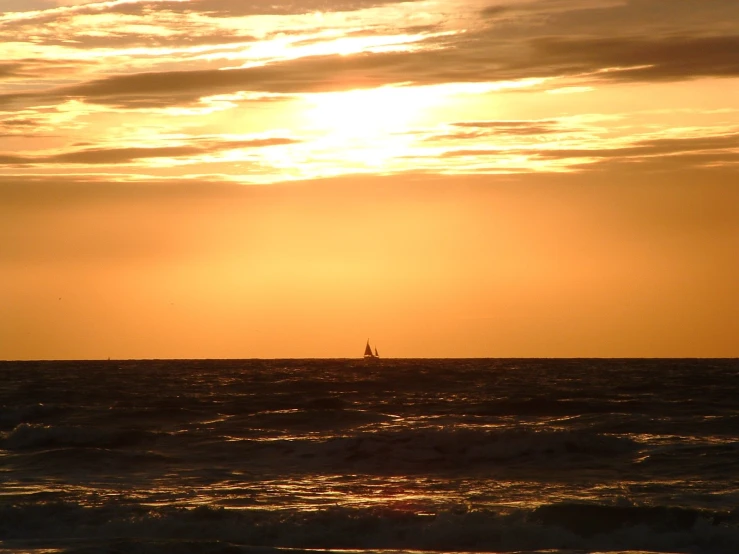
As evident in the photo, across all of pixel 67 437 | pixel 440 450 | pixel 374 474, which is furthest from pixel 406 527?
pixel 67 437

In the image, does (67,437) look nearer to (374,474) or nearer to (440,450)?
(374,474)

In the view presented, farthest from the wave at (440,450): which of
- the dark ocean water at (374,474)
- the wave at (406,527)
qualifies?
the wave at (406,527)

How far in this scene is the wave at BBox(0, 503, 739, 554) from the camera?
56.6 ft

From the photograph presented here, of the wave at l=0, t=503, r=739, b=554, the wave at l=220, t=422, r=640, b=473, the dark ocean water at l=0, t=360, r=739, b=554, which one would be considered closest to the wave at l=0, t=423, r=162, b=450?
the dark ocean water at l=0, t=360, r=739, b=554

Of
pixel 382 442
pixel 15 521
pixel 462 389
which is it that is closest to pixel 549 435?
pixel 382 442

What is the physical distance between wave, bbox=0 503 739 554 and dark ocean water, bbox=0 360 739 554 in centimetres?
4

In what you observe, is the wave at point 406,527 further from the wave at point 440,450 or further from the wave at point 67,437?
the wave at point 67,437

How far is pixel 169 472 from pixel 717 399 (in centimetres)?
2369

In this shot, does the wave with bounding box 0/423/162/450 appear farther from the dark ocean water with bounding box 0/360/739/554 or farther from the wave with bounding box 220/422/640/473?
the wave with bounding box 220/422/640/473

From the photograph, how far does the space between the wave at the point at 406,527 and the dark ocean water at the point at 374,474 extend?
0.12 ft

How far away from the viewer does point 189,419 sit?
1359 inches

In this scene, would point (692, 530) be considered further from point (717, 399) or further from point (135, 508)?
point (717, 399)

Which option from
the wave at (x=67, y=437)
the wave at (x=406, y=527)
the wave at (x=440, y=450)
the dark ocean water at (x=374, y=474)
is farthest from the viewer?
→ the wave at (x=67, y=437)

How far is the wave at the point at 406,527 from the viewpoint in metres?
17.2
